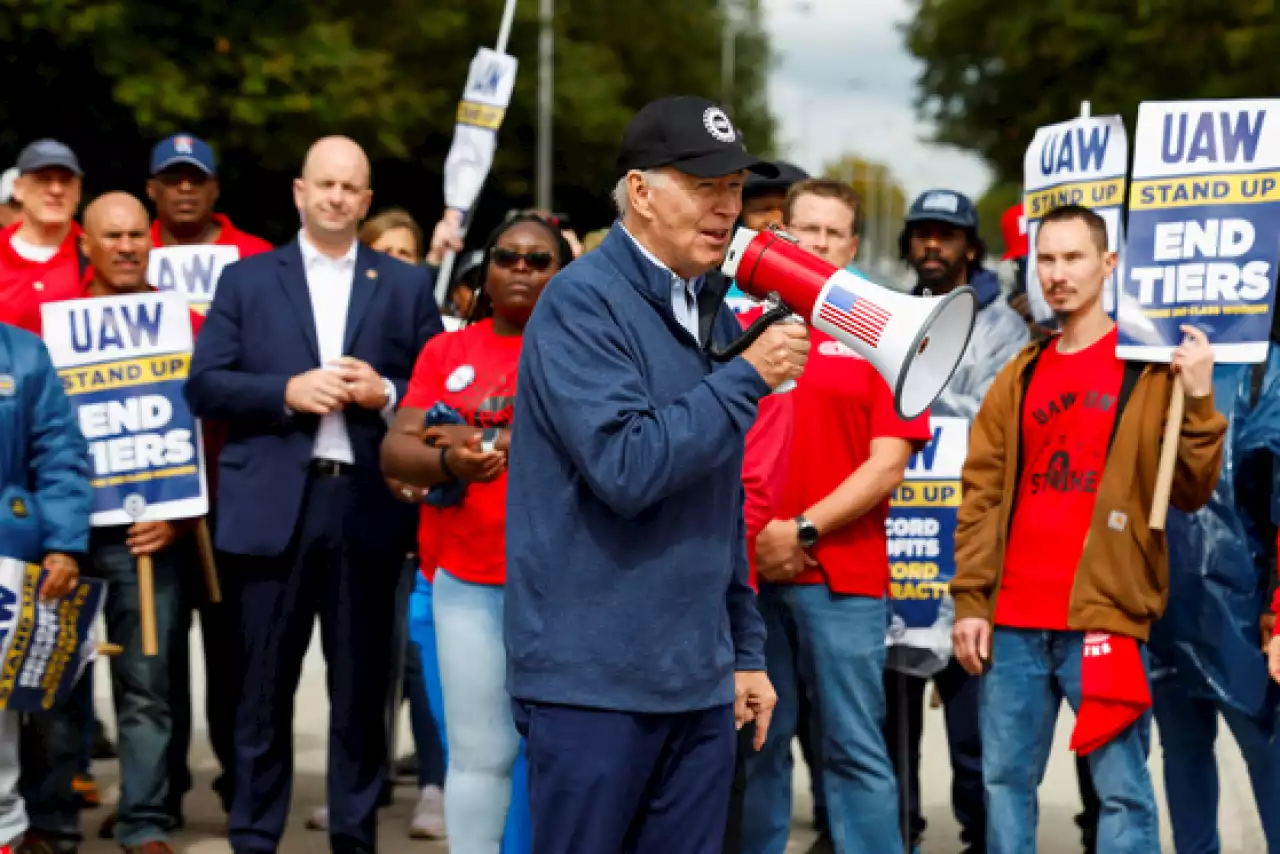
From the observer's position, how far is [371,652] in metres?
7.00

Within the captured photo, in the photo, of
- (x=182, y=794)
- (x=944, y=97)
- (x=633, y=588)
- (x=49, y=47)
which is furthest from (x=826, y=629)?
(x=944, y=97)

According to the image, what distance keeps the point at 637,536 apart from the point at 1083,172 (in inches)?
134

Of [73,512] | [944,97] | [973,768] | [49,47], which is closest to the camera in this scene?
[73,512]

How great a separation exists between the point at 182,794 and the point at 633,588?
14.2ft

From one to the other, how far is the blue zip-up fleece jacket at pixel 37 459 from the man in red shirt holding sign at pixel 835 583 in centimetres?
234

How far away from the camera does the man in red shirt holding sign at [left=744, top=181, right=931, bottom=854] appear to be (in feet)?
20.2

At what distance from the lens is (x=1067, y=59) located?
84.9 feet

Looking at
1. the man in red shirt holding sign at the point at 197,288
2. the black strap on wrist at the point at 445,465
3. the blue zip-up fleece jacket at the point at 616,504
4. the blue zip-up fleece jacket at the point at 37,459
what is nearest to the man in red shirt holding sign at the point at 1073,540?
the black strap on wrist at the point at 445,465

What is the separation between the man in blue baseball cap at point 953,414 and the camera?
286 inches

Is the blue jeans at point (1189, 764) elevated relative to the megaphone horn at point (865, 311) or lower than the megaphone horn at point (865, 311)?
lower

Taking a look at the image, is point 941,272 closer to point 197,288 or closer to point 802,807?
point 802,807

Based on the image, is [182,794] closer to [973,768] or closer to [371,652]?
[371,652]

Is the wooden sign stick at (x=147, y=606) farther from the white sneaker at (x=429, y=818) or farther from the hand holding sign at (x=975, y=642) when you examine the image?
the hand holding sign at (x=975, y=642)

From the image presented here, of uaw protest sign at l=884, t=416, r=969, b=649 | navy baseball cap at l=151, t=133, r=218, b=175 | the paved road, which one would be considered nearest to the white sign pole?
navy baseball cap at l=151, t=133, r=218, b=175
